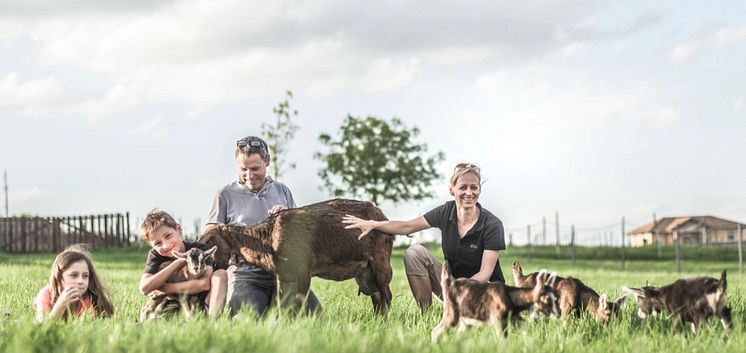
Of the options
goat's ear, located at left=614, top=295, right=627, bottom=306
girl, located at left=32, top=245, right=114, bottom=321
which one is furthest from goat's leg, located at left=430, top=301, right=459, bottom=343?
girl, located at left=32, top=245, right=114, bottom=321

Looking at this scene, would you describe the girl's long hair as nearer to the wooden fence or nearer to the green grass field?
the green grass field

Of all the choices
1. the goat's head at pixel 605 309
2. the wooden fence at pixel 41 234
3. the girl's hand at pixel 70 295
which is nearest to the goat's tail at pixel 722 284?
the goat's head at pixel 605 309

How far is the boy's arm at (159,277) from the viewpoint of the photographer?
748 centimetres

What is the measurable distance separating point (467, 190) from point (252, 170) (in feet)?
7.41

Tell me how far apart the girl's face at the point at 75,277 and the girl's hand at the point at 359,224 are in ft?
8.35

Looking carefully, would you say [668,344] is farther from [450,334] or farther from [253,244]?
[253,244]

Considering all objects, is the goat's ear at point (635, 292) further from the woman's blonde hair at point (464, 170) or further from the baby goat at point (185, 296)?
the baby goat at point (185, 296)

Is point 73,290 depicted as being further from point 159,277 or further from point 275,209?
point 275,209

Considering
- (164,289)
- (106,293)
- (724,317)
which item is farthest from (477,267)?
(106,293)

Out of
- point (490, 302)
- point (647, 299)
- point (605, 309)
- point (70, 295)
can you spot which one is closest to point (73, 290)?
point (70, 295)

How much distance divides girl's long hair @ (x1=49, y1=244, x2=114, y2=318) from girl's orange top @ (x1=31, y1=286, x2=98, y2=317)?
61 mm

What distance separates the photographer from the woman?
7.32 m

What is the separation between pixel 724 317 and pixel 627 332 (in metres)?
0.73

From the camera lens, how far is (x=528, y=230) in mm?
56906
